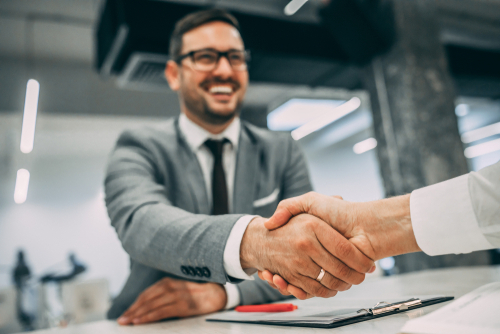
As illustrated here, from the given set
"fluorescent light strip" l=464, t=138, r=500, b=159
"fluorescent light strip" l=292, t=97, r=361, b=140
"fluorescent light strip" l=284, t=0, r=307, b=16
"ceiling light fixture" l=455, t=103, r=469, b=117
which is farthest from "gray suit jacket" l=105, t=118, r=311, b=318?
"fluorescent light strip" l=464, t=138, r=500, b=159

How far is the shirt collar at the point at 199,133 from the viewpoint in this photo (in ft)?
5.00

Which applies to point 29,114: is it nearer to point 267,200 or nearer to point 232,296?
point 267,200

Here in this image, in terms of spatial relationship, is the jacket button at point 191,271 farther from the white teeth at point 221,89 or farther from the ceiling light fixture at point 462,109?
the ceiling light fixture at point 462,109

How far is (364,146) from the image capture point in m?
10.9

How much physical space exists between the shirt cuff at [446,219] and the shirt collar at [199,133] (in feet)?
3.00

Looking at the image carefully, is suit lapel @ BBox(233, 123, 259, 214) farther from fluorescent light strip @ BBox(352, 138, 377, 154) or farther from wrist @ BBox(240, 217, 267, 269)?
fluorescent light strip @ BBox(352, 138, 377, 154)

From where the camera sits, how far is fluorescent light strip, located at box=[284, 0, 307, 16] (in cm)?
437

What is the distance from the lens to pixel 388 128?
11.2ft

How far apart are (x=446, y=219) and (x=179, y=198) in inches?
36.5

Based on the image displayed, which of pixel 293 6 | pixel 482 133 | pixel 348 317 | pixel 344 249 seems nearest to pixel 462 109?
pixel 482 133

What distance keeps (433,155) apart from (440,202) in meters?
2.68

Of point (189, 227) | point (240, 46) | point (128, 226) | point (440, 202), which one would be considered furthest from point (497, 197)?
point (240, 46)

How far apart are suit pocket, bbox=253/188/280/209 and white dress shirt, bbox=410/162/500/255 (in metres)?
0.80

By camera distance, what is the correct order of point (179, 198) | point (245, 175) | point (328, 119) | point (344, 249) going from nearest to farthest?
1. point (344, 249)
2. point (179, 198)
3. point (245, 175)
4. point (328, 119)
